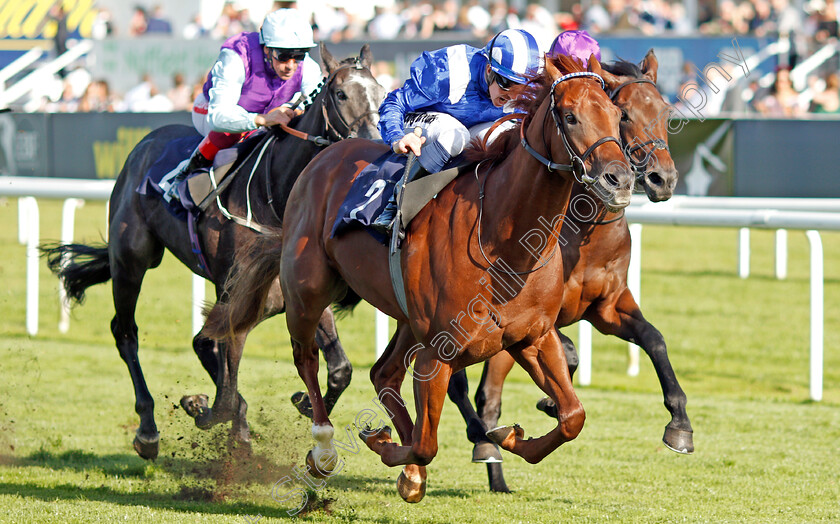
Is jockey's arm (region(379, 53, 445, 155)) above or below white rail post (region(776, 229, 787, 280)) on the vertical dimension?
above

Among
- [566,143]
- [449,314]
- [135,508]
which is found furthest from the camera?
[135,508]

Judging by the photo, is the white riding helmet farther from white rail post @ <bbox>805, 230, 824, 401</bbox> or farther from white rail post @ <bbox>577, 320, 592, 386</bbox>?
white rail post @ <bbox>805, 230, 824, 401</bbox>

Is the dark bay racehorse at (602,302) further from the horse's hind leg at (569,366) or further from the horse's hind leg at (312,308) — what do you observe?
the horse's hind leg at (312,308)

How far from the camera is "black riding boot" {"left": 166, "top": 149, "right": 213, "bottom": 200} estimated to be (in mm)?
5062

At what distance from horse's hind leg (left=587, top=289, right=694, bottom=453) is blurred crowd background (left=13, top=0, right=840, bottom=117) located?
6.65 m

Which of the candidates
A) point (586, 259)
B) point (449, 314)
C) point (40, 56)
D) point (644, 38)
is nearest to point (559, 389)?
point (449, 314)

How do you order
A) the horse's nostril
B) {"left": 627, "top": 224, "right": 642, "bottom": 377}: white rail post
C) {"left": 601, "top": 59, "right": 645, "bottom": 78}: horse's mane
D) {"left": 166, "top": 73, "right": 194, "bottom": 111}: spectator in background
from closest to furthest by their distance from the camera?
the horse's nostril < {"left": 601, "top": 59, "right": 645, "bottom": 78}: horse's mane < {"left": 627, "top": 224, "right": 642, "bottom": 377}: white rail post < {"left": 166, "top": 73, "right": 194, "bottom": 111}: spectator in background

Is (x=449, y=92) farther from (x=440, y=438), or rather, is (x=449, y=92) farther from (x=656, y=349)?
(x=440, y=438)

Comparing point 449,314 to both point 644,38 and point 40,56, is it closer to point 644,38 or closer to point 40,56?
point 644,38

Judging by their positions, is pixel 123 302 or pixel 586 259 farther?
pixel 123 302

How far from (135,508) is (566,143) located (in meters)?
2.25

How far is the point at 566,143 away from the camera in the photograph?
10.0ft

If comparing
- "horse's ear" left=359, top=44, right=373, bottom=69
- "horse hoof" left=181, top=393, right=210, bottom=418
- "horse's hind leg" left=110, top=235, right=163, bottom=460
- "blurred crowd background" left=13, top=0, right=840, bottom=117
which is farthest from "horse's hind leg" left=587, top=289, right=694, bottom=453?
"blurred crowd background" left=13, top=0, right=840, bottom=117

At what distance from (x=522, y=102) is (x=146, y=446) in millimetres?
2582
